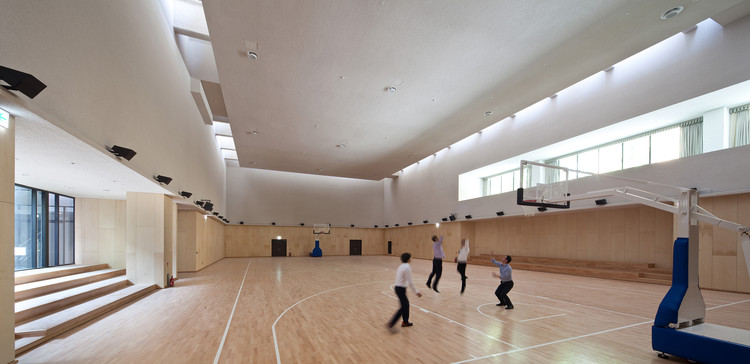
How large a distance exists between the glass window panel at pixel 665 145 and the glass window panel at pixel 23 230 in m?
22.5

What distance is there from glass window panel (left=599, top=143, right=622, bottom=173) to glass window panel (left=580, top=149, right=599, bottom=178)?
18cm

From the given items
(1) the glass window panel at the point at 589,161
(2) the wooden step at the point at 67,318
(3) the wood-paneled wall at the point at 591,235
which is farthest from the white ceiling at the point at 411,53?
(3) the wood-paneled wall at the point at 591,235

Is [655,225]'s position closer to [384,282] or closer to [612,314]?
[612,314]

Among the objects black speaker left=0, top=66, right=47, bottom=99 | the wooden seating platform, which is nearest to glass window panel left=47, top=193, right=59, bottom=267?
black speaker left=0, top=66, right=47, bottom=99

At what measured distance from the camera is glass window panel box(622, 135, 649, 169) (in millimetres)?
13398

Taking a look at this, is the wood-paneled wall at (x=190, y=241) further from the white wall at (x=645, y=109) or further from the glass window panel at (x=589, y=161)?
the glass window panel at (x=589, y=161)

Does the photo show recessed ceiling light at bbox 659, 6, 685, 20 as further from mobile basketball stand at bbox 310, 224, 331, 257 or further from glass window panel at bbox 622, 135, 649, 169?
mobile basketball stand at bbox 310, 224, 331, 257

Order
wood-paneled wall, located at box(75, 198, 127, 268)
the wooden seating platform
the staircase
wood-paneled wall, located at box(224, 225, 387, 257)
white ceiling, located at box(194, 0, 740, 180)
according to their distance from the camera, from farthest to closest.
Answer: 1. wood-paneled wall, located at box(224, 225, 387, 257)
2. the wooden seating platform
3. wood-paneled wall, located at box(75, 198, 127, 268)
4. white ceiling, located at box(194, 0, 740, 180)
5. the staircase

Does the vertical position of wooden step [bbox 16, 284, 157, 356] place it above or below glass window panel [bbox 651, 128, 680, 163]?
below

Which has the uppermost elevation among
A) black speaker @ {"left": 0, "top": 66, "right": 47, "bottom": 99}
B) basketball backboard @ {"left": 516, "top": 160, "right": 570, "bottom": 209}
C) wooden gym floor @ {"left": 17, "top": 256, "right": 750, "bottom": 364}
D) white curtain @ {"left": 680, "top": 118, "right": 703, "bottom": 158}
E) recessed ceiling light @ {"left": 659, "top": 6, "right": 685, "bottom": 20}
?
recessed ceiling light @ {"left": 659, "top": 6, "right": 685, "bottom": 20}

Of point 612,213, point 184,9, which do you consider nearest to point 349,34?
point 184,9

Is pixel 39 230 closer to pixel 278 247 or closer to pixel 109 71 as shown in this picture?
pixel 109 71

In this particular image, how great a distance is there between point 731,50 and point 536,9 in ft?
25.6

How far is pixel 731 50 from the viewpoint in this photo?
31.2 feet
